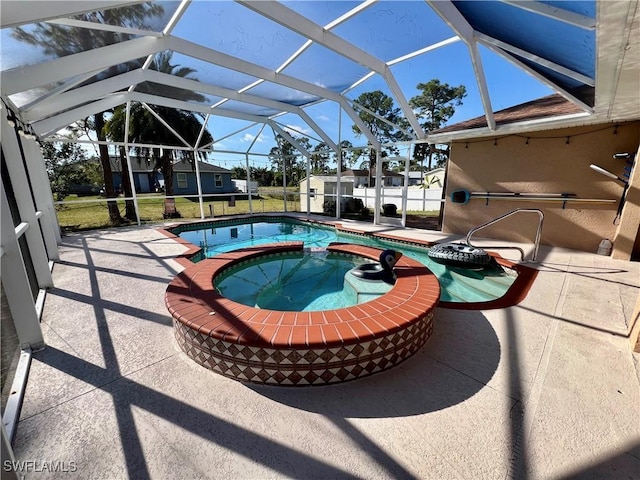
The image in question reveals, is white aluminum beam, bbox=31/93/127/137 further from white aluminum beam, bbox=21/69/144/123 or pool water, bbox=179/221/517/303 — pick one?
pool water, bbox=179/221/517/303

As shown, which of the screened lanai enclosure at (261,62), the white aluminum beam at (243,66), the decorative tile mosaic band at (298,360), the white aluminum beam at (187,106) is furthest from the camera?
the white aluminum beam at (187,106)

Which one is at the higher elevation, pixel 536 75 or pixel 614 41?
pixel 536 75

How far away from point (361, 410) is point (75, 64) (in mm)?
6208

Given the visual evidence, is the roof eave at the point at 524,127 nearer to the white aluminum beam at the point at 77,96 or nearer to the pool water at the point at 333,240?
the pool water at the point at 333,240

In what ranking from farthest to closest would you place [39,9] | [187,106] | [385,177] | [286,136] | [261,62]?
[385,177], [286,136], [187,106], [261,62], [39,9]

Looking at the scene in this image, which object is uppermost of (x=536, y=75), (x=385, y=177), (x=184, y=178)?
(x=536, y=75)

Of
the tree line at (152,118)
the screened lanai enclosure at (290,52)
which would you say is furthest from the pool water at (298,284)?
the tree line at (152,118)

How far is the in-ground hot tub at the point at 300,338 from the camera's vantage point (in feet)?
7.32

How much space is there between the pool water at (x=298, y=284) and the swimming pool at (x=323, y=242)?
1202 millimetres

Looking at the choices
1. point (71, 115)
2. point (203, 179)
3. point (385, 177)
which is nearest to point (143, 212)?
point (203, 179)

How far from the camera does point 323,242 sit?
8.84 m

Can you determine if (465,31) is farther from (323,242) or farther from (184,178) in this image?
(184,178)

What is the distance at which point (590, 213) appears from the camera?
6293 millimetres

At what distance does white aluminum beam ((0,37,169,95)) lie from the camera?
12.1 feet
